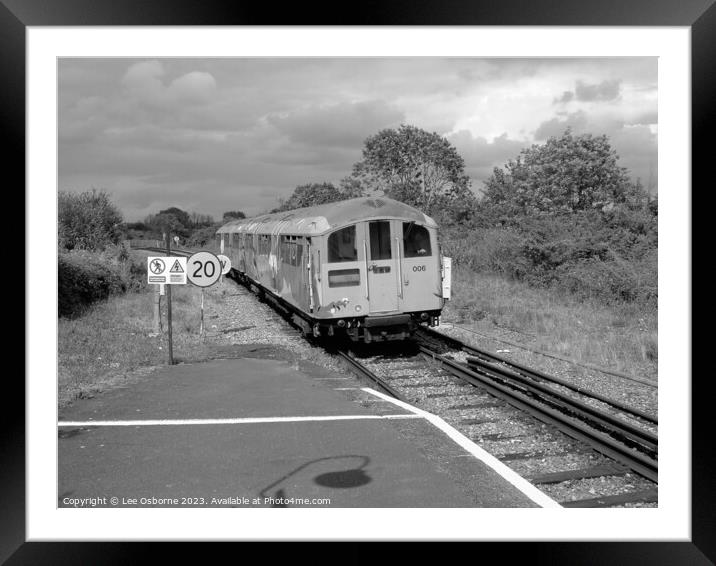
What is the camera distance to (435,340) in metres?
13.7

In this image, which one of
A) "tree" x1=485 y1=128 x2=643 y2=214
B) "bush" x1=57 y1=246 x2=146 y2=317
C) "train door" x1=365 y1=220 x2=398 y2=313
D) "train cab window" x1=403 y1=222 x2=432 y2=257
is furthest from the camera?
"tree" x1=485 y1=128 x2=643 y2=214

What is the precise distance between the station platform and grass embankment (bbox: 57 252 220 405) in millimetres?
840

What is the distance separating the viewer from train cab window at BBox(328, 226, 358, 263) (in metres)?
11.4

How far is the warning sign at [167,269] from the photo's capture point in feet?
33.9

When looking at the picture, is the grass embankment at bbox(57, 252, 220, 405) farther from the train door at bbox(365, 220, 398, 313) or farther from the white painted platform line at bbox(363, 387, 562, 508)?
the white painted platform line at bbox(363, 387, 562, 508)

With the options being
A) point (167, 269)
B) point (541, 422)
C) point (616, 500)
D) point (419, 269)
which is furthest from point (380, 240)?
point (616, 500)

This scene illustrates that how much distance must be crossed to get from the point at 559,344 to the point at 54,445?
9828mm

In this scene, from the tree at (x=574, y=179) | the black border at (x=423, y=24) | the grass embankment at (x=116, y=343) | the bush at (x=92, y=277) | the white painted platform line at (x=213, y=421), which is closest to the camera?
the black border at (x=423, y=24)

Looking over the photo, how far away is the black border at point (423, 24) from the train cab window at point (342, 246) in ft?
21.3

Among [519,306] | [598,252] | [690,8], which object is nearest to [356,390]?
[690,8]

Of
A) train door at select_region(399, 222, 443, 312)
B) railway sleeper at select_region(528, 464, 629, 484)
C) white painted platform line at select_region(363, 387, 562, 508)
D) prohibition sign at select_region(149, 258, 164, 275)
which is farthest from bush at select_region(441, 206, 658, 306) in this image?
prohibition sign at select_region(149, 258, 164, 275)

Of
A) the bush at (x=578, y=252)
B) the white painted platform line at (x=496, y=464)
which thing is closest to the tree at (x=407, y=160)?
the bush at (x=578, y=252)

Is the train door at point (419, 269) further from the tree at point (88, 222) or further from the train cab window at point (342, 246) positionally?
the tree at point (88, 222)

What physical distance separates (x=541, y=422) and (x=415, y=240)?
4757 mm
